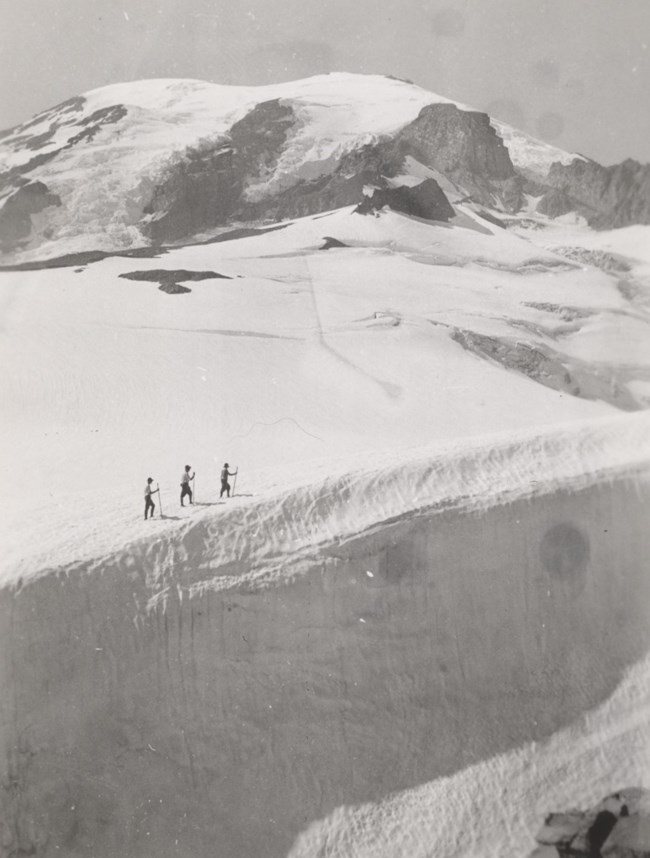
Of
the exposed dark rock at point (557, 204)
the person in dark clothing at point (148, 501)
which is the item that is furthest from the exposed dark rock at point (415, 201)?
the person in dark clothing at point (148, 501)

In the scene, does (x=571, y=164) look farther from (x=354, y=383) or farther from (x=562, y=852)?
(x=562, y=852)

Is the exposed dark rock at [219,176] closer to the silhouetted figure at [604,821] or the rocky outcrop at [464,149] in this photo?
the rocky outcrop at [464,149]

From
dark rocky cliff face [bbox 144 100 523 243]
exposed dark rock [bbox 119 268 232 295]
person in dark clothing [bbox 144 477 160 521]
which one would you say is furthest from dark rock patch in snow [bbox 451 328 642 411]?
dark rocky cliff face [bbox 144 100 523 243]

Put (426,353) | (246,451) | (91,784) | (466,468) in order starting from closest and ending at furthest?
(91,784) < (466,468) < (246,451) < (426,353)

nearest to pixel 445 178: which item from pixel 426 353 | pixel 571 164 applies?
pixel 571 164

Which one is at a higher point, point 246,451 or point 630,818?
point 246,451

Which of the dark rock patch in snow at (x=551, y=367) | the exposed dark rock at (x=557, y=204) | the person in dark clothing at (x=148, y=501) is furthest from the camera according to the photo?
the exposed dark rock at (x=557, y=204)
